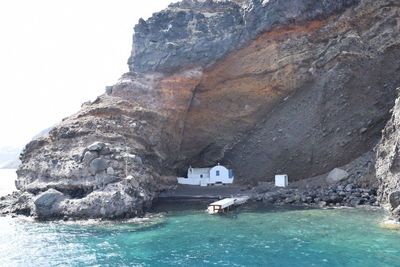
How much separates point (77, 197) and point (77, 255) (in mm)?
12860

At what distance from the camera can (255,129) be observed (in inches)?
1907

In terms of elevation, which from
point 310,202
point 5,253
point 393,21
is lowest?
point 5,253

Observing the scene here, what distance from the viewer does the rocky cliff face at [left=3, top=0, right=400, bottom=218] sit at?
120 ft

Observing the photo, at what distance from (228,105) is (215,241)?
2811 centimetres

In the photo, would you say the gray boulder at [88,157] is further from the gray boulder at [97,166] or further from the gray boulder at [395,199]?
the gray boulder at [395,199]

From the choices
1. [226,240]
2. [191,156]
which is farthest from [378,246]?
[191,156]

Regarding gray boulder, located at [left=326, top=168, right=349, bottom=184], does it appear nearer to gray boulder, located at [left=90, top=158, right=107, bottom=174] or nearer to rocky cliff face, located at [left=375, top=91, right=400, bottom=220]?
rocky cliff face, located at [left=375, top=91, right=400, bottom=220]

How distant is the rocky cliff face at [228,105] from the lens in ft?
120

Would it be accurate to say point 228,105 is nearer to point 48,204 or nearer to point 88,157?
point 88,157

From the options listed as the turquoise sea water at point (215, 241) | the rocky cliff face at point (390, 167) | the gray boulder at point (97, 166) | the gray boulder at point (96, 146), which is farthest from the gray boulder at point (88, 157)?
the rocky cliff face at point (390, 167)

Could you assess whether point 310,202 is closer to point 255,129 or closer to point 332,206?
point 332,206

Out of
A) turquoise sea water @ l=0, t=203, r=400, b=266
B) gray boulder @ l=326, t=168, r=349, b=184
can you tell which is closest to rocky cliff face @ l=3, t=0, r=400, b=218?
gray boulder @ l=326, t=168, r=349, b=184

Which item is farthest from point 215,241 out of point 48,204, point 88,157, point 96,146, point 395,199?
point 96,146

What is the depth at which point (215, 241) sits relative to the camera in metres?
24.0
